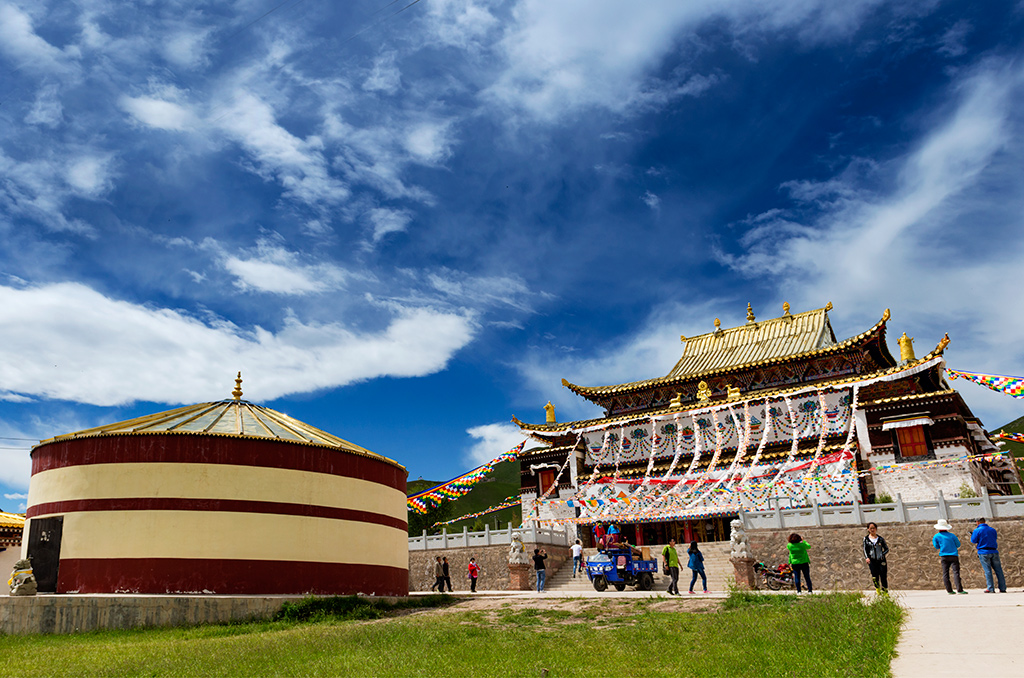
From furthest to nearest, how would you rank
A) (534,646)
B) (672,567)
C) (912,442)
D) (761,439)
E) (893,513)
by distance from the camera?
(761,439) → (912,442) → (893,513) → (672,567) → (534,646)

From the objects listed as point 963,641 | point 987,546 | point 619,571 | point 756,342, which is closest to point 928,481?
point 756,342

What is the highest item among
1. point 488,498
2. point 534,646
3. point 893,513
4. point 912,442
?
point 488,498

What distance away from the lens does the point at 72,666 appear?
10.4m

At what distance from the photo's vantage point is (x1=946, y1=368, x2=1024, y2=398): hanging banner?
22875 mm

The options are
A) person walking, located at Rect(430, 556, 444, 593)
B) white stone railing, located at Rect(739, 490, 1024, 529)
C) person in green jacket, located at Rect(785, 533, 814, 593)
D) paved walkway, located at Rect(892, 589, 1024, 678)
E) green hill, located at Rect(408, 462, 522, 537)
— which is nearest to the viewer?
paved walkway, located at Rect(892, 589, 1024, 678)

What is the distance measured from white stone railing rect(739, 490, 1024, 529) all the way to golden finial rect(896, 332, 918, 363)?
38.2 ft

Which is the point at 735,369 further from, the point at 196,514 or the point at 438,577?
the point at 196,514

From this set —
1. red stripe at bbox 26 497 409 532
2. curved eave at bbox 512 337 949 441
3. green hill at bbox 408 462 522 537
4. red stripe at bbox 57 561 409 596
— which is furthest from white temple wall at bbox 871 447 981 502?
green hill at bbox 408 462 522 537

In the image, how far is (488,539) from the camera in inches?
1139

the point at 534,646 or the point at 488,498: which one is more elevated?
the point at 488,498

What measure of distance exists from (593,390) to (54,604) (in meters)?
28.4

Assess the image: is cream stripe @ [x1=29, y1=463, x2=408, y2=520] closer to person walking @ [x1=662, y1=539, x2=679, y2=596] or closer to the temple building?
person walking @ [x1=662, y1=539, x2=679, y2=596]

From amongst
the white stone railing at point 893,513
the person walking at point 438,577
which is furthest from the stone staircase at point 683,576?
the person walking at point 438,577

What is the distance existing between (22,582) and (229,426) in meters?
5.60
